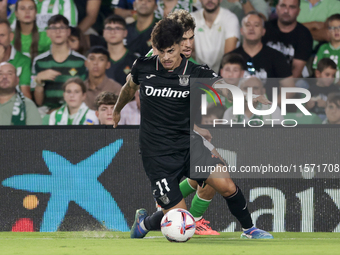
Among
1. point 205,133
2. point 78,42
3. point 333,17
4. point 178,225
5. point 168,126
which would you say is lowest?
point 178,225

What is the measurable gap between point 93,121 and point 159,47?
327 cm

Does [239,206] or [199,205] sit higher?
[239,206]

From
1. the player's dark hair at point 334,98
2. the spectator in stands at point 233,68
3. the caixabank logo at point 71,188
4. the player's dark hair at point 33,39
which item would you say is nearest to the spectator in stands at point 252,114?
the spectator in stands at point 233,68

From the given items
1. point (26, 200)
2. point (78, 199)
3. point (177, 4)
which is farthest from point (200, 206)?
point (177, 4)

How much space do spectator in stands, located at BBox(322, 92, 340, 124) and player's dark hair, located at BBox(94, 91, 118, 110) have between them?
9.26 feet

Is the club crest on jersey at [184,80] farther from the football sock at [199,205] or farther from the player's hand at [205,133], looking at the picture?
the player's hand at [205,133]

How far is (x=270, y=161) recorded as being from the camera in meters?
5.64

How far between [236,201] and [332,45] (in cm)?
360

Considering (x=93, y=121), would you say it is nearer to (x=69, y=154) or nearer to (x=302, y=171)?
(x=69, y=154)

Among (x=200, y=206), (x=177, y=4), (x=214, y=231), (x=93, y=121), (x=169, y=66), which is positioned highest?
(x=177, y=4)

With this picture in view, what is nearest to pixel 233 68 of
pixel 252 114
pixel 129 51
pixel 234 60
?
pixel 234 60

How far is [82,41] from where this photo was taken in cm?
729

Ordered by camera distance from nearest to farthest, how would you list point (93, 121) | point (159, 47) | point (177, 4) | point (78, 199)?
point (159, 47) → point (78, 199) → point (93, 121) → point (177, 4)

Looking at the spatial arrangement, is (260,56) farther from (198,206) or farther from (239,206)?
(239,206)
